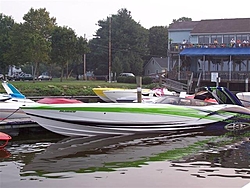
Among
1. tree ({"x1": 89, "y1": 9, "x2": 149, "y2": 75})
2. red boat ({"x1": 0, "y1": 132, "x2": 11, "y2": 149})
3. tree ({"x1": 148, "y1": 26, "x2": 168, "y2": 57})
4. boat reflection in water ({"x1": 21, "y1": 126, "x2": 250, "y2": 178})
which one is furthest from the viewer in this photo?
tree ({"x1": 148, "y1": 26, "x2": 168, "y2": 57})

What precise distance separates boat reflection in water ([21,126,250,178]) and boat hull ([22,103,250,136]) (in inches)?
12.4

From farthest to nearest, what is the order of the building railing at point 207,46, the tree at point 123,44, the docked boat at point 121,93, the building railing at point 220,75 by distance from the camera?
the tree at point 123,44, the building railing at point 207,46, the building railing at point 220,75, the docked boat at point 121,93

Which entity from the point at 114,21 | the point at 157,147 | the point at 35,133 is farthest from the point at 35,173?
the point at 114,21

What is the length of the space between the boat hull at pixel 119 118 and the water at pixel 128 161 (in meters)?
0.34

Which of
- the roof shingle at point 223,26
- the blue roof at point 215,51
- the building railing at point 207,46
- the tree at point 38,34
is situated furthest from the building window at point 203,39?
the tree at point 38,34

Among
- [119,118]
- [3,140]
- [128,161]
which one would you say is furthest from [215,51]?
[128,161]

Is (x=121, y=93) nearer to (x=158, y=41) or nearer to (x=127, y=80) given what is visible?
(x=127, y=80)

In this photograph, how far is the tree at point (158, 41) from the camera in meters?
82.1

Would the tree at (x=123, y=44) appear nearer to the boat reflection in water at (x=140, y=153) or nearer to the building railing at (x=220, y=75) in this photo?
the building railing at (x=220, y=75)

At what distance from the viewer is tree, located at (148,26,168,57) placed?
82.1 meters

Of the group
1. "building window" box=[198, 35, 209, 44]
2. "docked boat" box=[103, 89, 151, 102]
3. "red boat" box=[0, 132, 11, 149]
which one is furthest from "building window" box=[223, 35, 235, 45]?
"red boat" box=[0, 132, 11, 149]

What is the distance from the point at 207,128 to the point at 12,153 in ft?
25.3

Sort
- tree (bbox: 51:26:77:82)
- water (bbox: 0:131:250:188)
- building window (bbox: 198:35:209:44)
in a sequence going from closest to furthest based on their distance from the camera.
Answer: water (bbox: 0:131:250:188)
tree (bbox: 51:26:77:82)
building window (bbox: 198:35:209:44)

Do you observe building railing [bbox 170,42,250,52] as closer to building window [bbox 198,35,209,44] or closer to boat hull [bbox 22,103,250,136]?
building window [bbox 198,35,209,44]
